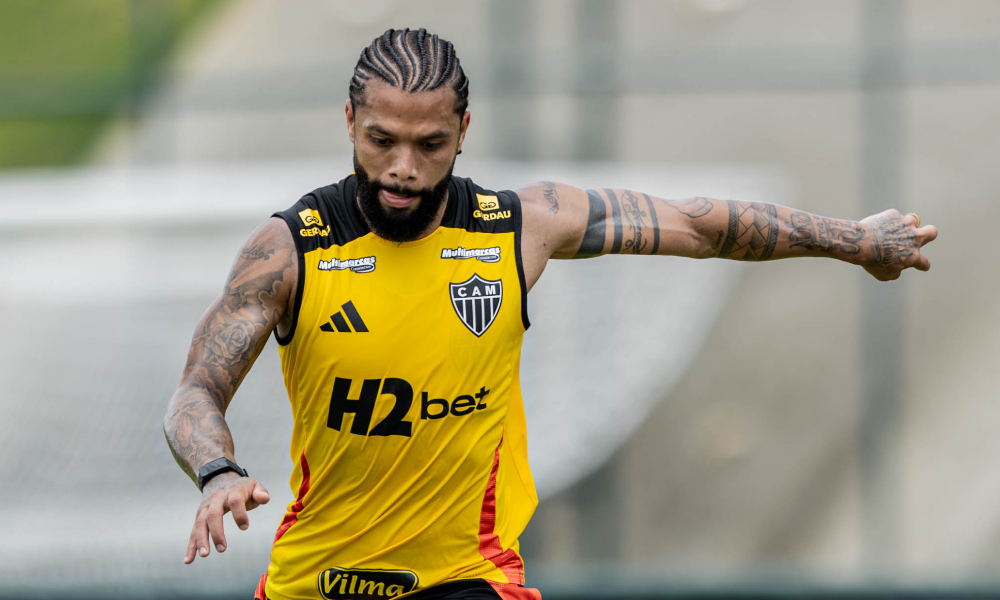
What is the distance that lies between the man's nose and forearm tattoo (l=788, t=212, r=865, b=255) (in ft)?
4.25

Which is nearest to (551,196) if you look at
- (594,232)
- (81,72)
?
(594,232)

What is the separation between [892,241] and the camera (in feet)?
10.4

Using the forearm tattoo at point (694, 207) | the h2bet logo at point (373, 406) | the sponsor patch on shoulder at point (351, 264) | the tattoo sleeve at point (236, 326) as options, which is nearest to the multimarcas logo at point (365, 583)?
the h2bet logo at point (373, 406)

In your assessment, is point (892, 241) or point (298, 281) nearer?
point (298, 281)

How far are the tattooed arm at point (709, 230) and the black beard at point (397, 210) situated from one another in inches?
13.9

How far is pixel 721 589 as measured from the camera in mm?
7609

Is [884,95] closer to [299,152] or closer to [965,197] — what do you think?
[965,197]

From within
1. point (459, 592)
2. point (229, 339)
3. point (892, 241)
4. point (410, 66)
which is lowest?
point (459, 592)

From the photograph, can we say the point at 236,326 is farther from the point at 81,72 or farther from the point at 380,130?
the point at 81,72

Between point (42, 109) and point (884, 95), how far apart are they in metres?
7.59

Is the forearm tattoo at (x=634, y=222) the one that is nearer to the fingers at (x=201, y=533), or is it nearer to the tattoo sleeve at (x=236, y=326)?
the tattoo sleeve at (x=236, y=326)

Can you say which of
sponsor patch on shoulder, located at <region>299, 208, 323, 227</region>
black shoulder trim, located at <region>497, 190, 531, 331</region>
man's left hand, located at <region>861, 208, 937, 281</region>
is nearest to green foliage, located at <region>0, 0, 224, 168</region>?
sponsor patch on shoulder, located at <region>299, 208, 323, 227</region>

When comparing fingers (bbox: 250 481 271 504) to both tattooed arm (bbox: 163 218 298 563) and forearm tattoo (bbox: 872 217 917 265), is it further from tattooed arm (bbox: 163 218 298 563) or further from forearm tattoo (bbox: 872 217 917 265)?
forearm tattoo (bbox: 872 217 917 265)

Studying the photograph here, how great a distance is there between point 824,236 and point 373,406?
1540 mm
